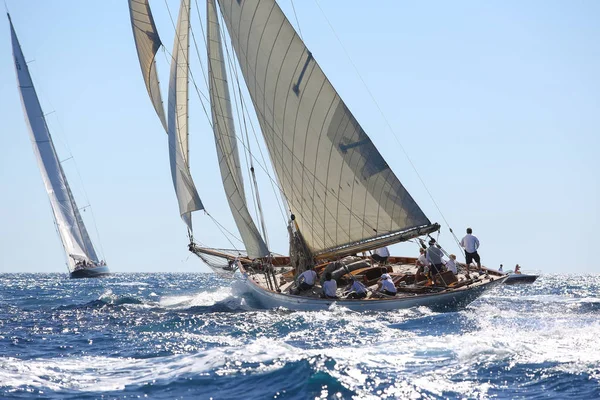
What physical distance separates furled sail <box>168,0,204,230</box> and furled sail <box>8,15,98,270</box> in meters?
40.7

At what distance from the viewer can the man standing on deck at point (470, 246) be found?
2892cm

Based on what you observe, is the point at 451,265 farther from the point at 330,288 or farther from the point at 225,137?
the point at 225,137

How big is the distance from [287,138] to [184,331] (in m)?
8.13

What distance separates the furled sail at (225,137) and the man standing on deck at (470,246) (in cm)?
739

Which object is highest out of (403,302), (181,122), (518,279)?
(181,122)

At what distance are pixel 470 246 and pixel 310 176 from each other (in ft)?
20.4

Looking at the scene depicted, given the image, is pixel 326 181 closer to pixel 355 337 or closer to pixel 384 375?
pixel 355 337

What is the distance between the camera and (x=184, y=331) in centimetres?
2273

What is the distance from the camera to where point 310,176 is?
91.3ft

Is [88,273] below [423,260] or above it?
above

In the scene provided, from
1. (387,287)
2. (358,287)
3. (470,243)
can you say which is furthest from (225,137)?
(470,243)

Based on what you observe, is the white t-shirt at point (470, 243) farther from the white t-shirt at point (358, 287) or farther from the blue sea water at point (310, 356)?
the white t-shirt at point (358, 287)

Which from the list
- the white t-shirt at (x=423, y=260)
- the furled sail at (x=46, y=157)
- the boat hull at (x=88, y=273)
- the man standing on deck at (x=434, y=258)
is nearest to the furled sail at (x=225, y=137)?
the white t-shirt at (x=423, y=260)

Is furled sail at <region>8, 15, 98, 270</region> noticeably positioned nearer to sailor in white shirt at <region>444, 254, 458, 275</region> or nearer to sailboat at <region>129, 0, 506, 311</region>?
sailboat at <region>129, 0, 506, 311</region>
